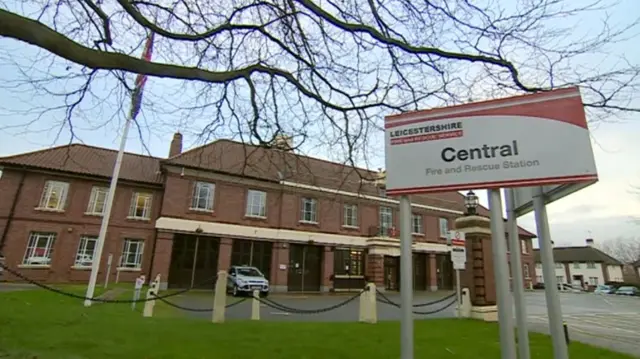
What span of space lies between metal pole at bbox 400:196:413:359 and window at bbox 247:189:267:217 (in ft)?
80.9

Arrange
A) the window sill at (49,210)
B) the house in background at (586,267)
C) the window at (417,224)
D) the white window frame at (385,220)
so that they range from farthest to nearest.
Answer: the house in background at (586,267)
the window at (417,224)
the white window frame at (385,220)
the window sill at (49,210)

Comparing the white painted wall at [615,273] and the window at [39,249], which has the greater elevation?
the white painted wall at [615,273]

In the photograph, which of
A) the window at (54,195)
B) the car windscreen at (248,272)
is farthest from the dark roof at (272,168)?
the window at (54,195)

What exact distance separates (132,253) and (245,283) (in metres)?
9.68

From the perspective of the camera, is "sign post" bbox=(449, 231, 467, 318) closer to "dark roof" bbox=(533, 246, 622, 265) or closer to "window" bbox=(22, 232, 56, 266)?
"window" bbox=(22, 232, 56, 266)

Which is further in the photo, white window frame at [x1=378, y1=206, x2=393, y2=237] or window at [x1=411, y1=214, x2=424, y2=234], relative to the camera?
window at [x1=411, y1=214, x2=424, y2=234]

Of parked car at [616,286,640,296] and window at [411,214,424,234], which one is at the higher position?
window at [411,214,424,234]

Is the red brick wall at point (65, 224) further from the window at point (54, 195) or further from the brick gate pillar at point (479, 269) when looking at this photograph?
the brick gate pillar at point (479, 269)

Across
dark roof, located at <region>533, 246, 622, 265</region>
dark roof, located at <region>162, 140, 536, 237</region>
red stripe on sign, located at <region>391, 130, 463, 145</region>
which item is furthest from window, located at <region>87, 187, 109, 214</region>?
dark roof, located at <region>533, 246, 622, 265</region>

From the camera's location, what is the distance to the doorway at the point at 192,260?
24.6 meters

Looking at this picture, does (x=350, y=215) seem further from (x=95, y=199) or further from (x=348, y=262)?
(x=95, y=199)

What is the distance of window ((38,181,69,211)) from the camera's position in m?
23.5

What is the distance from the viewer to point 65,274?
23.2 metres

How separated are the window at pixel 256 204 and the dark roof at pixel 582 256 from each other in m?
61.7
